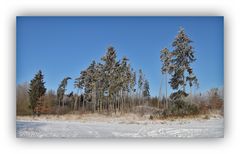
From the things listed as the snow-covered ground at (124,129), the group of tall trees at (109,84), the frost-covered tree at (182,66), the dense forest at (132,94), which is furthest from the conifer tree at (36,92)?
the frost-covered tree at (182,66)

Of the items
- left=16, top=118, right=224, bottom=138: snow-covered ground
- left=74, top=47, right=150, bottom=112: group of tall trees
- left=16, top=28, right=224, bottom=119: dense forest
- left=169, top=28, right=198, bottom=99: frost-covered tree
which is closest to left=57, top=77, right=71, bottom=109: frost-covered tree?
left=16, top=28, right=224, bottom=119: dense forest

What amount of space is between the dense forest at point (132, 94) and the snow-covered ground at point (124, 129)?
0.32 ft

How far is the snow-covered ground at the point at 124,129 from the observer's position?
436 centimetres

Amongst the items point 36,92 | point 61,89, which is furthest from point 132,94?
point 36,92

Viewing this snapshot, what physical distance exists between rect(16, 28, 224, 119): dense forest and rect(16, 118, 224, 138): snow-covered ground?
0.10m

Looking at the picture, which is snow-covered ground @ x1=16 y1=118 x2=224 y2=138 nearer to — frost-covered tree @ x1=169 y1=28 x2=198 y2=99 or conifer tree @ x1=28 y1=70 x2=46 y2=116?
conifer tree @ x1=28 y1=70 x2=46 y2=116

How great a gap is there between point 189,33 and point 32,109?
1.79 m

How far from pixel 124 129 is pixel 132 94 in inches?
14.5

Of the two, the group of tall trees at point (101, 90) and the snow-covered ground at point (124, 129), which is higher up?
the group of tall trees at point (101, 90)

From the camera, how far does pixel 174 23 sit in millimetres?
4375

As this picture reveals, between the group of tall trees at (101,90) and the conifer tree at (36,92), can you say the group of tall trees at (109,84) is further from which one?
the conifer tree at (36,92)

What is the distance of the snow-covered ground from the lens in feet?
14.3

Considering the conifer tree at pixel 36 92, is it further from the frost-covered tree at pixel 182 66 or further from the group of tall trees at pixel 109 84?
the frost-covered tree at pixel 182 66
